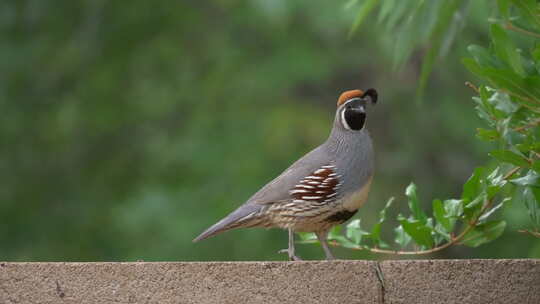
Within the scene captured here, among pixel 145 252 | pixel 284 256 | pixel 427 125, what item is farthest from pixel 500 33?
pixel 427 125

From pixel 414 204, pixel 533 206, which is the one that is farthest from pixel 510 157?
pixel 414 204

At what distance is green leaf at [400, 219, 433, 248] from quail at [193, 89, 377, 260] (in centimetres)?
78

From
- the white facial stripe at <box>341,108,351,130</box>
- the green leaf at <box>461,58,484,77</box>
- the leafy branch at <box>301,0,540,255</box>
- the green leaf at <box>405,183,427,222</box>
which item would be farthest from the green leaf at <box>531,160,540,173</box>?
the white facial stripe at <box>341,108,351,130</box>

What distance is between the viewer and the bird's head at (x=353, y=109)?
459 centimetres

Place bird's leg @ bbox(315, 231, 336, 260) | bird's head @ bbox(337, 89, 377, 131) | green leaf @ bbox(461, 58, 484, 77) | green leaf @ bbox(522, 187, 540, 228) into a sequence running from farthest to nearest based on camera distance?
bird's head @ bbox(337, 89, 377, 131)
bird's leg @ bbox(315, 231, 336, 260)
green leaf @ bbox(522, 187, 540, 228)
green leaf @ bbox(461, 58, 484, 77)

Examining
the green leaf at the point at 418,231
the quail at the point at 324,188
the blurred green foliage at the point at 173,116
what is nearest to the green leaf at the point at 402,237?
the green leaf at the point at 418,231

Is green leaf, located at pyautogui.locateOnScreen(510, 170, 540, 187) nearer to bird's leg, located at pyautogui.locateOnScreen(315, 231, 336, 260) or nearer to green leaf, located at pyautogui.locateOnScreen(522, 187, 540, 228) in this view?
green leaf, located at pyautogui.locateOnScreen(522, 187, 540, 228)

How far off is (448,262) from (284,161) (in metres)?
8.03

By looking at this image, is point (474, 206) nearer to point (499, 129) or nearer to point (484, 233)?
point (484, 233)

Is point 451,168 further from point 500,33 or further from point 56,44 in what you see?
point 500,33

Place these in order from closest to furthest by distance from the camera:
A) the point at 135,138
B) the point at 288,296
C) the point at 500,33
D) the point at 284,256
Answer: the point at 500,33 → the point at 288,296 → the point at 284,256 → the point at 135,138

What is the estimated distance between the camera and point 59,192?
39.6 feet

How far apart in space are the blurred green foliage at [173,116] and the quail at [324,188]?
20.2ft

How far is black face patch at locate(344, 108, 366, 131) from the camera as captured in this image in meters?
4.65
